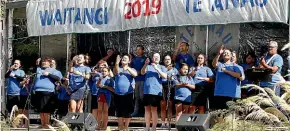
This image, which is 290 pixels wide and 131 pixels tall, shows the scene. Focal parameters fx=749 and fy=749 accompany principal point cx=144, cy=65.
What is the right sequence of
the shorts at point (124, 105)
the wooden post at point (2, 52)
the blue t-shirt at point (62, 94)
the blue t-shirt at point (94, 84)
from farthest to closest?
the wooden post at point (2, 52), the blue t-shirt at point (62, 94), the blue t-shirt at point (94, 84), the shorts at point (124, 105)

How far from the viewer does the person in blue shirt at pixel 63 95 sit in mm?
14398

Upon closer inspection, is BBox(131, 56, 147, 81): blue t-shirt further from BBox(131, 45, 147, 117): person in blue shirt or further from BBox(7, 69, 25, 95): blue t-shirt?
BBox(7, 69, 25, 95): blue t-shirt

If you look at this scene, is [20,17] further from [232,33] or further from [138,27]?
[232,33]

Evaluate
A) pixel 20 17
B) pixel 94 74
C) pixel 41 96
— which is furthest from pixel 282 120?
pixel 20 17

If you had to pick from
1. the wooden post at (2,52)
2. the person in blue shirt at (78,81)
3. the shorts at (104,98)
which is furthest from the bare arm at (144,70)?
the wooden post at (2,52)

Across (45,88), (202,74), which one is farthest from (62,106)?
(202,74)

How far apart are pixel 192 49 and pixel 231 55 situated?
206cm

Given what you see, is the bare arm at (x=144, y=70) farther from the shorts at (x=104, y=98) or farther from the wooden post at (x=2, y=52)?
the wooden post at (x=2, y=52)

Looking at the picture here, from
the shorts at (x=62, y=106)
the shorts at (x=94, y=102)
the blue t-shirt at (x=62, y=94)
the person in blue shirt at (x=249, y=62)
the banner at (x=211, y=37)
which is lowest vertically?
the shorts at (x=62, y=106)

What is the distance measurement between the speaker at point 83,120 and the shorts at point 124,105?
0.68 m

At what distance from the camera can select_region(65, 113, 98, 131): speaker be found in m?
12.3

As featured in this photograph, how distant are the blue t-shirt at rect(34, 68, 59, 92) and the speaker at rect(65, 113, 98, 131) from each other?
1.70 m

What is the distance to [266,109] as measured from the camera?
10.1 meters

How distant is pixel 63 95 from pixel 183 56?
106 inches
